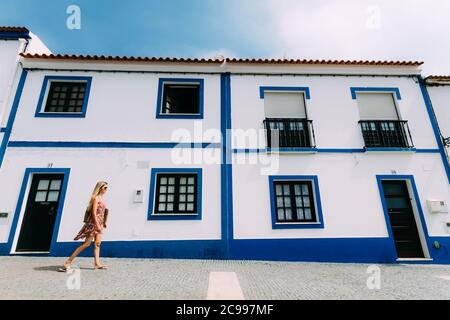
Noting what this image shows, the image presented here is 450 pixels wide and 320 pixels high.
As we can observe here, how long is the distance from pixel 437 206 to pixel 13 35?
1475cm

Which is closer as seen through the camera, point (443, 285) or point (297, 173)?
point (443, 285)

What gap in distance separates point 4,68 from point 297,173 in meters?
10.1

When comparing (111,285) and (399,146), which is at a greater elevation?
(399,146)

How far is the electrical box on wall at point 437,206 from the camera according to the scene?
6887 millimetres

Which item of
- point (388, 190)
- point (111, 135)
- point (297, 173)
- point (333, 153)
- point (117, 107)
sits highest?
point (117, 107)

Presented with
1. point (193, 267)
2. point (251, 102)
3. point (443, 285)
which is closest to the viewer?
point (443, 285)

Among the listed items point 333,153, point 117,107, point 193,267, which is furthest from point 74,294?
point 333,153

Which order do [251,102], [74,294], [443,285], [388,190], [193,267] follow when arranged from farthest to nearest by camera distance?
[251,102] → [388,190] → [193,267] → [443,285] → [74,294]

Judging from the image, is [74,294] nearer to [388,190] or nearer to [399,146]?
[388,190]

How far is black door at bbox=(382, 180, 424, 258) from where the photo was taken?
22.6 feet

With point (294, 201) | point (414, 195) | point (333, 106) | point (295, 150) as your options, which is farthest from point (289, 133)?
point (414, 195)

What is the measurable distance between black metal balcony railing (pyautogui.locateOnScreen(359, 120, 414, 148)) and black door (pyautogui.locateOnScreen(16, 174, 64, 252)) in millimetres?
9848

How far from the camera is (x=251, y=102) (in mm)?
7875

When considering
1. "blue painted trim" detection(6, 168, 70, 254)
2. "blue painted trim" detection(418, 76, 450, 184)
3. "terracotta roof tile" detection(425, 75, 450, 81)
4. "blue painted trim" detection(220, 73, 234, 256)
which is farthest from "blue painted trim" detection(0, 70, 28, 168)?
"terracotta roof tile" detection(425, 75, 450, 81)
